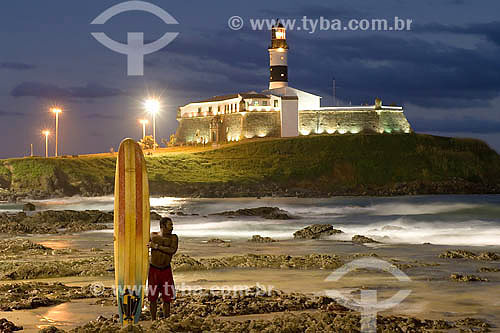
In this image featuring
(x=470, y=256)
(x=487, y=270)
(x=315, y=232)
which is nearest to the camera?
(x=487, y=270)

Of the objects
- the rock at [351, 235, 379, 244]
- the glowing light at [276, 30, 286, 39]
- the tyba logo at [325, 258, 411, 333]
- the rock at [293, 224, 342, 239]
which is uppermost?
the glowing light at [276, 30, 286, 39]

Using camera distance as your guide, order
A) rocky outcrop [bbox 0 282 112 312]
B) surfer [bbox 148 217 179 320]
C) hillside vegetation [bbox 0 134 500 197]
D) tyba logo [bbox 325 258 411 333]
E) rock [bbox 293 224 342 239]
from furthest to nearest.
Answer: hillside vegetation [bbox 0 134 500 197] → rock [bbox 293 224 342 239] → rocky outcrop [bbox 0 282 112 312] → tyba logo [bbox 325 258 411 333] → surfer [bbox 148 217 179 320]

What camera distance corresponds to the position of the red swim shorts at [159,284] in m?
6.96

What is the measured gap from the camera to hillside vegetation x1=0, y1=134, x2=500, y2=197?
55.1 m

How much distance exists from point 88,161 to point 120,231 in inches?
2173

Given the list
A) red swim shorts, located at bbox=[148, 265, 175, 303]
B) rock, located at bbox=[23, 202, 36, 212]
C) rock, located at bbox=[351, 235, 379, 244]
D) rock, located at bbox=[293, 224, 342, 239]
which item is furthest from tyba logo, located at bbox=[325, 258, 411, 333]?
rock, located at bbox=[23, 202, 36, 212]

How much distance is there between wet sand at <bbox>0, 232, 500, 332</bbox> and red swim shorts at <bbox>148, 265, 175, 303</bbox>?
2.64 feet

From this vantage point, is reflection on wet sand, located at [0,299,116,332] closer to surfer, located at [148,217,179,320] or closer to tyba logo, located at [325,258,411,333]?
surfer, located at [148,217,179,320]

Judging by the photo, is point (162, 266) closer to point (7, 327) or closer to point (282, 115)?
point (7, 327)

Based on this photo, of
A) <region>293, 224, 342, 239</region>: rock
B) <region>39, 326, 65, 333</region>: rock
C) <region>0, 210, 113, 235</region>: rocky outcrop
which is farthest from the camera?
<region>0, 210, 113, 235</region>: rocky outcrop

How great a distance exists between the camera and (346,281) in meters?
10.0

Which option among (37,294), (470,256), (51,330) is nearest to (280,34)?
(470,256)

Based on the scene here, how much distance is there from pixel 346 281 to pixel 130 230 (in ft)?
14.9

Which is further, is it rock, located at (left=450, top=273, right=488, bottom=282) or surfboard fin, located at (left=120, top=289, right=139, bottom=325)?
rock, located at (left=450, top=273, right=488, bottom=282)
